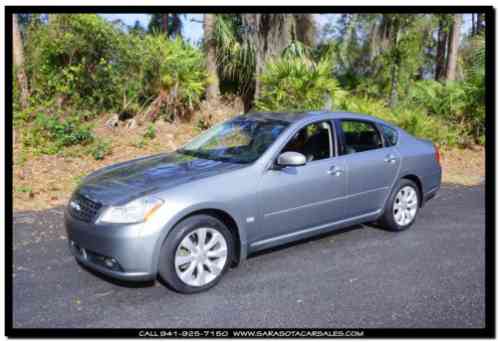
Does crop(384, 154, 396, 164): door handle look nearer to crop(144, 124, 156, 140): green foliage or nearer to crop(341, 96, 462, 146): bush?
crop(341, 96, 462, 146): bush

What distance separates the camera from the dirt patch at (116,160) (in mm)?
7133

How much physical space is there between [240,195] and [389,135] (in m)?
2.52

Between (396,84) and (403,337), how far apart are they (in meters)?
11.5

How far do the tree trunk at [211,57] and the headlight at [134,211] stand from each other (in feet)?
27.7

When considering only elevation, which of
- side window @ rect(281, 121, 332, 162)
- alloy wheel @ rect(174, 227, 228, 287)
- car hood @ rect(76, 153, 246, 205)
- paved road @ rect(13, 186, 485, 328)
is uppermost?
side window @ rect(281, 121, 332, 162)

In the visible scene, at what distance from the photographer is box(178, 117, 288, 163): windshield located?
4.71 metres

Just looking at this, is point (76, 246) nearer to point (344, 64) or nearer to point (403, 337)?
point (403, 337)

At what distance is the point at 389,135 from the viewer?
5.80m

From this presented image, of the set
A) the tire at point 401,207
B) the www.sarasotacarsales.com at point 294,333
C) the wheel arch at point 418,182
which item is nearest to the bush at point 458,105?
the wheel arch at point 418,182

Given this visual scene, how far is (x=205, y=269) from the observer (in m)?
4.09

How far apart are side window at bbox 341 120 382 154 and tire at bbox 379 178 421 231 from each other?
60 cm

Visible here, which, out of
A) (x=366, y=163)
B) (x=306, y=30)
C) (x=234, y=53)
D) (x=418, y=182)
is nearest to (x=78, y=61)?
(x=234, y=53)

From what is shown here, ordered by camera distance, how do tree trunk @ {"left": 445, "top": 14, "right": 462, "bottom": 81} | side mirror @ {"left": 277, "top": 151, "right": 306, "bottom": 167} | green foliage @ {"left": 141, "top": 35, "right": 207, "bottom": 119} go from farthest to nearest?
tree trunk @ {"left": 445, "top": 14, "right": 462, "bottom": 81}
green foliage @ {"left": 141, "top": 35, "right": 207, "bottom": 119}
side mirror @ {"left": 277, "top": 151, "right": 306, "bottom": 167}

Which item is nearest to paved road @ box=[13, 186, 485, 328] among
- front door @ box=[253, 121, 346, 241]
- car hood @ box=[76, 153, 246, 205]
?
front door @ box=[253, 121, 346, 241]
